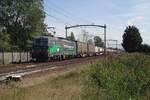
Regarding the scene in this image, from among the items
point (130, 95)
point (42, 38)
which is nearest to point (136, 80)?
point (130, 95)

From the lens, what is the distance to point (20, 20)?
79.1 meters

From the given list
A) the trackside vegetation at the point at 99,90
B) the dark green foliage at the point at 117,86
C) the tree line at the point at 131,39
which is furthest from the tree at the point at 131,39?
the trackside vegetation at the point at 99,90

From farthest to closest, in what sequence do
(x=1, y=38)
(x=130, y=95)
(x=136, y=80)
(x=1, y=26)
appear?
(x=1, y=26), (x=1, y=38), (x=136, y=80), (x=130, y=95)

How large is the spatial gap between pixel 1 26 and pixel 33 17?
20.6ft

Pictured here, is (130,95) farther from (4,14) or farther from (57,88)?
(4,14)

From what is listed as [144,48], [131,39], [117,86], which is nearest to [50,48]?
[144,48]

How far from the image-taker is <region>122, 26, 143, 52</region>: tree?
8062cm

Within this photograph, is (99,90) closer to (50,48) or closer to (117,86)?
(117,86)

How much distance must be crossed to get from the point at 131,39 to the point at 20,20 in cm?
2228

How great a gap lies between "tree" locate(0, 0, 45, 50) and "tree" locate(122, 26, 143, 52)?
56.1 ft

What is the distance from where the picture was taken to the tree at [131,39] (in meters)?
80.6

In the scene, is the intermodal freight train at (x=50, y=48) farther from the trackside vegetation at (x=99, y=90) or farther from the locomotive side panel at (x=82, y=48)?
the trackside vegetation at (x=99, y=90)

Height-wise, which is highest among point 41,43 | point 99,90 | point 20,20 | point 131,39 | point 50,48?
point 20,20

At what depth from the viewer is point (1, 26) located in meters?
77.4
